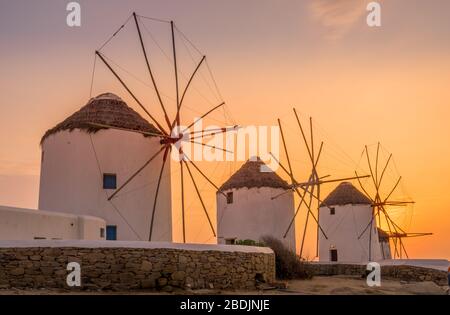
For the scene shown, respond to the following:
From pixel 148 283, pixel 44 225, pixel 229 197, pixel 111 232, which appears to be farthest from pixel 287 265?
pixel 229 197

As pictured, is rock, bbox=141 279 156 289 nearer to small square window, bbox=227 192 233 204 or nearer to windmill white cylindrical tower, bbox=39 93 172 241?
windmill white cylindrical tower, bbox=39 93 172 241

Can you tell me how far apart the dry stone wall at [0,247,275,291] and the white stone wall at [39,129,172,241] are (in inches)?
210

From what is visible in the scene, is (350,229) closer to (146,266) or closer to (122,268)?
(146,266)

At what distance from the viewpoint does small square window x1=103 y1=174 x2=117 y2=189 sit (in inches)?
720

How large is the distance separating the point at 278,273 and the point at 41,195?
350 inches

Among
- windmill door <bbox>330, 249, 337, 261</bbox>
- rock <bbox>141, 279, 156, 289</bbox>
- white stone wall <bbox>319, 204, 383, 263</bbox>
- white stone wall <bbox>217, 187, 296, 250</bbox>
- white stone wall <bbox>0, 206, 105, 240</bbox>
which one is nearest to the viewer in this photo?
rock <bbox>141, 279, 156, 289</bbox>

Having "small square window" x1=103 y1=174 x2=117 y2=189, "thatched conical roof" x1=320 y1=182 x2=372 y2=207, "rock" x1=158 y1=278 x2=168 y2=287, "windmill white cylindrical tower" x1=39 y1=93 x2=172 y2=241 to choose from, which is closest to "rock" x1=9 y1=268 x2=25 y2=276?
"rock" x1=158 y1=278 x2=168 y2=287

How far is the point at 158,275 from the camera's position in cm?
1266

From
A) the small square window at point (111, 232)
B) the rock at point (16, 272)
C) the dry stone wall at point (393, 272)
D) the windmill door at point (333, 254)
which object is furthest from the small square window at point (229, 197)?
the rock at point (16, 272)

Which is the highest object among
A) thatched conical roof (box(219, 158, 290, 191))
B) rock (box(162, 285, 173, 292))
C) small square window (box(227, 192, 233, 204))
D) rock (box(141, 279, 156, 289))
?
thatched conical roof (box(219, 158, 290, 191))

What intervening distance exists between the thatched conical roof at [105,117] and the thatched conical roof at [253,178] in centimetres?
928

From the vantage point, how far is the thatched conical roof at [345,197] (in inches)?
1312

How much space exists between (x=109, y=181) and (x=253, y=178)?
1093 cm

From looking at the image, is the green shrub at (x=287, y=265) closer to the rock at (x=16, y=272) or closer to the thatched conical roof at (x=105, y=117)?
the thatched conical roof at (x=105, y=117)
